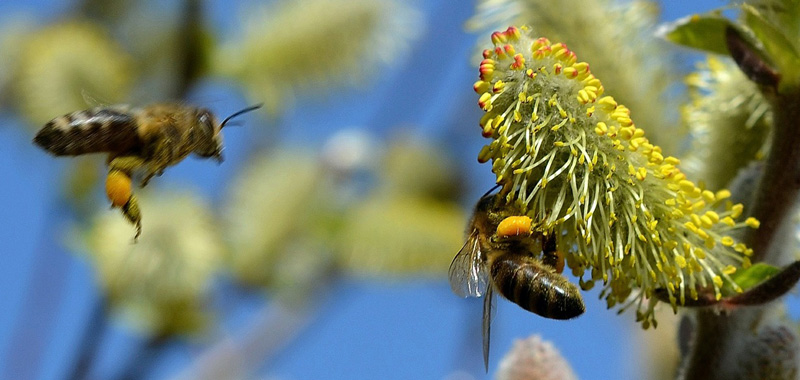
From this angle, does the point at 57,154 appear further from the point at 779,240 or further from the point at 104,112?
the point at 779,240

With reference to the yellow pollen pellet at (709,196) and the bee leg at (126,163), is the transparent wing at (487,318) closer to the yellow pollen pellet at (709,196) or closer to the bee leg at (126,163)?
the yellow pollen pellet at (709,196)

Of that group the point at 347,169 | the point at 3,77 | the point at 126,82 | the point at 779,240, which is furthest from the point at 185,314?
the point at 779,240

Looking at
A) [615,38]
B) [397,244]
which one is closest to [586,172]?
[615,38]

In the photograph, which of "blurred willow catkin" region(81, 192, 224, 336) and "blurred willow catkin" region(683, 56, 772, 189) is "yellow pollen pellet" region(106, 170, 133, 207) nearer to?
"blurred willow catkin" region(683, 56, 772, 189)

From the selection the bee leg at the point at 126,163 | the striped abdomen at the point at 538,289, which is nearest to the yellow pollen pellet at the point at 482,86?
the striped abdomen at the point at 538,289

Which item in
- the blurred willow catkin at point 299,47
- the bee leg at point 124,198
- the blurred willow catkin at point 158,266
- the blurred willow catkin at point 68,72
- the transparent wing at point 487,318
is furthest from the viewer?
the blurred willow catkin at point 299,47

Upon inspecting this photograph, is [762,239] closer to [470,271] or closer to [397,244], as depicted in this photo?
[470,271]

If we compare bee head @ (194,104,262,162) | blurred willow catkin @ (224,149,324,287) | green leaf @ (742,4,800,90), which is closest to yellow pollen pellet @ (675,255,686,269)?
green leaf @ (742,4,800,90)
